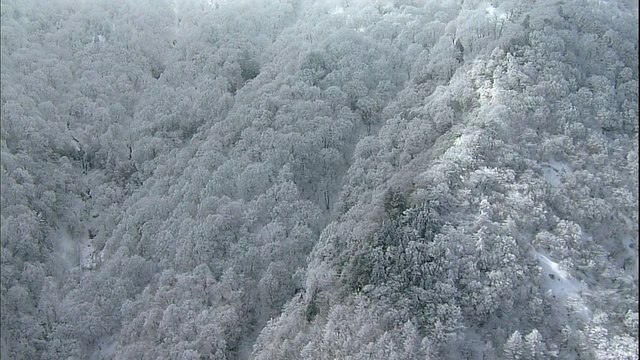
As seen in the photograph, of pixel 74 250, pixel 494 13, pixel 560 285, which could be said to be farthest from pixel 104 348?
pixel 494 13

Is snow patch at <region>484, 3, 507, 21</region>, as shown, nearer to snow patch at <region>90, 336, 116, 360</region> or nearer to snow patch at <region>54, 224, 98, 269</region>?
snow patch at <region>54, 224, 98, 269</region>

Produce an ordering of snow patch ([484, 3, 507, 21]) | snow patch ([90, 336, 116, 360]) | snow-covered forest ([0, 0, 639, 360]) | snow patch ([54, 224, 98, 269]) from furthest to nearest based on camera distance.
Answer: snow patch ([484, 3, 507, 21])
snow patch ([54, 224, 98, 269])
snow patch ([90, 336, 116, 360])
snow-covered forest ([0, 0, 639, 360])

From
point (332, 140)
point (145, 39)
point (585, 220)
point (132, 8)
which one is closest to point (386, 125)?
point (332, 140)

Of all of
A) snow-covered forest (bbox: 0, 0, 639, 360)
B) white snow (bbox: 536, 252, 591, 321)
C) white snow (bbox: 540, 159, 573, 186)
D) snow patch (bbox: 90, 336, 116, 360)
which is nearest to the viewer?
white snow (bbox: 536, 252, 591, 321)

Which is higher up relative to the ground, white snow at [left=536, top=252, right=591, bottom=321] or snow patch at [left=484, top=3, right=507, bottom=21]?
snow patch at [left=484, top=3, right=507, bottom=21]

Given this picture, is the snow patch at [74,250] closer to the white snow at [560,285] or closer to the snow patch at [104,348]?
the snow patch at [104,348]

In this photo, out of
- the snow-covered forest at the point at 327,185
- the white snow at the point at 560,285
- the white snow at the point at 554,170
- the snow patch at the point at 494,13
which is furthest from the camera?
the snow patch at the point at 494,13

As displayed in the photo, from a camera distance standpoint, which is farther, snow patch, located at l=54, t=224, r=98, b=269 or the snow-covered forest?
snow patch, located at l=54, t=224, r=98, b=269

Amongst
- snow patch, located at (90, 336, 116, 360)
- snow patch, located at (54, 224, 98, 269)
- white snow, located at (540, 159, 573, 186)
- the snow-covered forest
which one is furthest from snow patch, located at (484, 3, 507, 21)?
snow patch, located at (90, 336, 116, 360)

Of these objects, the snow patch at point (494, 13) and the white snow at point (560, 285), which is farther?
the snow patch at point (494, 13)

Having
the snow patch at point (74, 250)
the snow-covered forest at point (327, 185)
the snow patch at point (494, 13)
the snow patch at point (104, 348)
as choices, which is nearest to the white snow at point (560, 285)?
the snow-covered forest at point (327, 185)

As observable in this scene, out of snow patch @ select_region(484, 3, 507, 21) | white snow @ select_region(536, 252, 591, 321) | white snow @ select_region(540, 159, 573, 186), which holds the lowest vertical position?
white snow @ select_region(536, 252, 591, 321)
